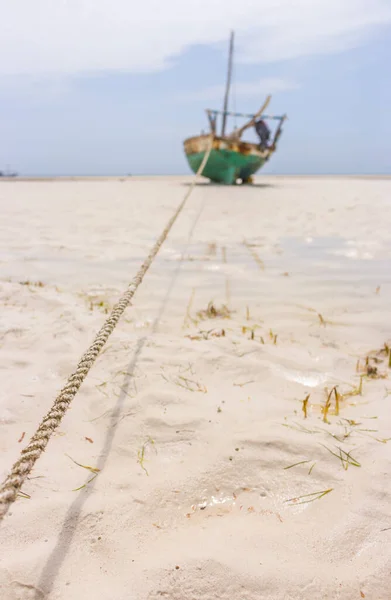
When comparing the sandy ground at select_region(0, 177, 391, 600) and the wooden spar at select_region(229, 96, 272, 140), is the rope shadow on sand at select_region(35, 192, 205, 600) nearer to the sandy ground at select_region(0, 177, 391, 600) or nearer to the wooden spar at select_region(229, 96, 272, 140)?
the sandy ground at select_region(0, 177, 391, 600)

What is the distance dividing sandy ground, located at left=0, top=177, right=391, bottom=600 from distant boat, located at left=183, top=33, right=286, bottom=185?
1244 cm

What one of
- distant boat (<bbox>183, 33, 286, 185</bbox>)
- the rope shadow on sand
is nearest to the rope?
the rope shadow on sand

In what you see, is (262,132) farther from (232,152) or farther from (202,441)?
(202,441)

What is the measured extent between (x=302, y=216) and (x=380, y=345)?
5.41 meters

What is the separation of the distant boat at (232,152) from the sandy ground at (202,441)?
12441mm

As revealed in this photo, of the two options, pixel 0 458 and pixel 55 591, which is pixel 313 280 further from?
pixel 55 591

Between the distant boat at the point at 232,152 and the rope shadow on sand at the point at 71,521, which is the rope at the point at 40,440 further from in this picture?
the distant boat at the point at 232,152

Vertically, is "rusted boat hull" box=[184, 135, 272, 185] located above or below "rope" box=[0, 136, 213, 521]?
above

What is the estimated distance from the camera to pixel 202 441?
1.52m

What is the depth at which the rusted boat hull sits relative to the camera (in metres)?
14.9

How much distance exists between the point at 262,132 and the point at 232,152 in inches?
66.1

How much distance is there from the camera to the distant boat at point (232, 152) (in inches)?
583

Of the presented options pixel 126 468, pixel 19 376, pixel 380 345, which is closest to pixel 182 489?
pixel 126 468

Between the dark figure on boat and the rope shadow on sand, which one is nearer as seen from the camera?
the rope shadow on sand
